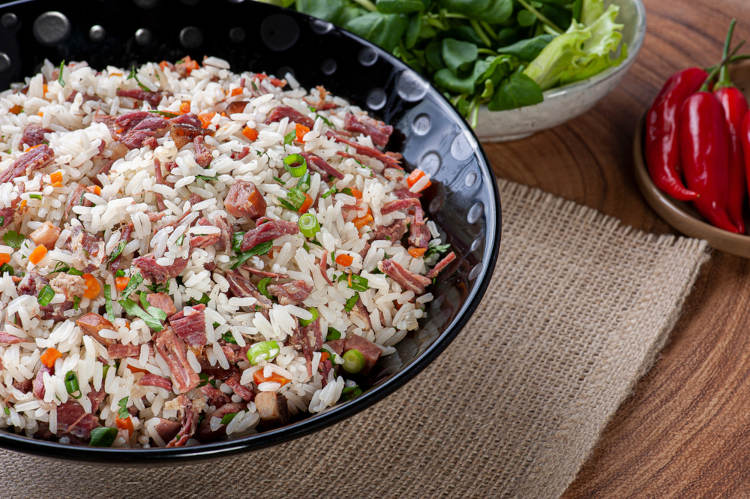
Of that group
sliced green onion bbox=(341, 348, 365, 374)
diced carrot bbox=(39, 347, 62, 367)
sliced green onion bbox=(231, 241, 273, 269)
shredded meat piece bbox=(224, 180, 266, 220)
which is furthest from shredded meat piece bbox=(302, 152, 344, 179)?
diced carrot bbox=(39, 347, 62, 367)

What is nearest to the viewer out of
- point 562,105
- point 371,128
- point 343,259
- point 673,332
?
point 343,259

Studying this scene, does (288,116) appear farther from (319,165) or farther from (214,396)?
(214,396)

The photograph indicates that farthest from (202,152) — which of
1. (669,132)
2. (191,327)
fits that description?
(669,132)

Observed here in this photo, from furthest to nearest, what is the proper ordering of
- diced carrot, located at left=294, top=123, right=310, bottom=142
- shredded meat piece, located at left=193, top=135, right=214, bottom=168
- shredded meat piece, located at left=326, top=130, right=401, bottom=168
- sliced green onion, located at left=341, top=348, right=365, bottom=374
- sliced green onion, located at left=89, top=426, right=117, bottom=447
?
shredded meat piece, located at left=326, top=130, right=401, bottom=168 → diced carrot, located at left=294, top=123, right=310, bottom=142 → shredded meat piece, located at left=193, top=135, right=214, bottom=168 → sliced green onion, located at left=341, top=348, right=365, bottom=374 → sliced green onion, located at left=89, top=426, right=117, bottom=447

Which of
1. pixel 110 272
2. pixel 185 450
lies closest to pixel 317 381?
pixel 185 450

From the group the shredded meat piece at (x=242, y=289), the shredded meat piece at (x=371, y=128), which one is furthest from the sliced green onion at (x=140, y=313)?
the shredded meat piece at (x=371, y=128)

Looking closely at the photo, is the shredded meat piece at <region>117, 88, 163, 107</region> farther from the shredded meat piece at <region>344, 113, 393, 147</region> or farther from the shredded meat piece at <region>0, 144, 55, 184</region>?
the shredded meat piece at <region>344, 113, 393, 147</region>
